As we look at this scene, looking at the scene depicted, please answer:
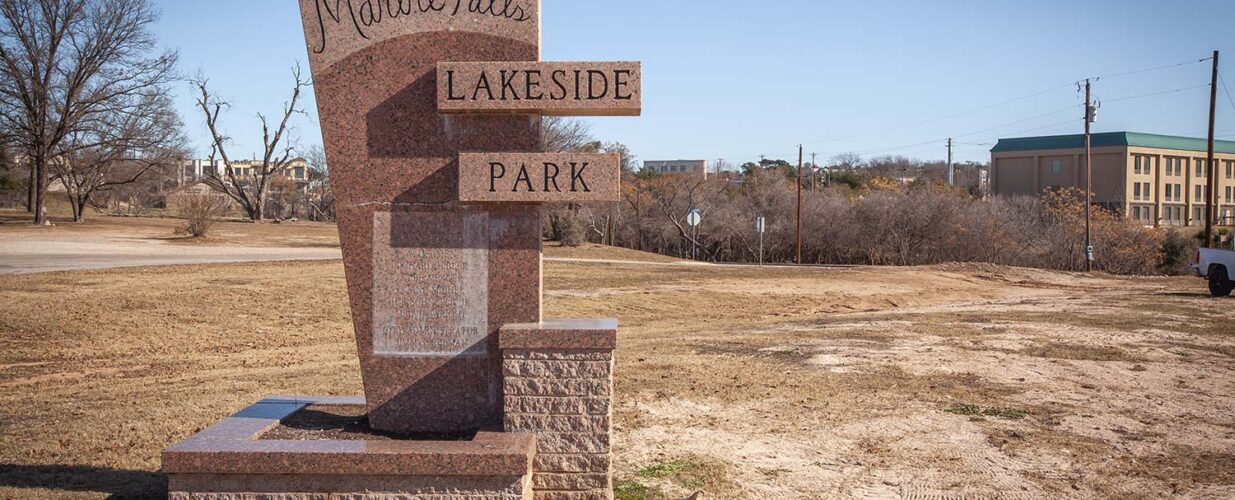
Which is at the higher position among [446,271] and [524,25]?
[524,25]

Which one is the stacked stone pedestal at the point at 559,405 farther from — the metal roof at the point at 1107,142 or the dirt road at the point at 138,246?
the metal roof at the point at 1107,142

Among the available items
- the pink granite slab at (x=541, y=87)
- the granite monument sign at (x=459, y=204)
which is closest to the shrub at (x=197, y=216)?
the granite monument sign at (x=459, y=204)

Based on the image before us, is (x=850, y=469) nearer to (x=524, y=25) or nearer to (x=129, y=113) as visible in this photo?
(x=524, y=25)

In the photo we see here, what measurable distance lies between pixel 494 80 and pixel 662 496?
304cm

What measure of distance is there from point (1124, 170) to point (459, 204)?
6752cm

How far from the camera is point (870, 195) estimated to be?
54406 mm

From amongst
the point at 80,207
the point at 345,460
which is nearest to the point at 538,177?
the point at 345,460

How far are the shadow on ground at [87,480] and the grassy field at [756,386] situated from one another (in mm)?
26

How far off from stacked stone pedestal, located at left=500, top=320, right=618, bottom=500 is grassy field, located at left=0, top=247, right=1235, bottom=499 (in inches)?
34.1

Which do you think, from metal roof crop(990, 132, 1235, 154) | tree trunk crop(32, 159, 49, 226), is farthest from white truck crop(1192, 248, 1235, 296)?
metal roof crop(990, 132, 1235, 154)

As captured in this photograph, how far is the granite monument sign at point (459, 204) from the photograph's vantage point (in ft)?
20.4

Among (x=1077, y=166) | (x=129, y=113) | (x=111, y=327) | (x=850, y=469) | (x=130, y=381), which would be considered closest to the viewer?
(x=850, y=469)

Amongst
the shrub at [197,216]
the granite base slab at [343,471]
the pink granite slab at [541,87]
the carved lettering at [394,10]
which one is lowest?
the granite base slab at [343,471]

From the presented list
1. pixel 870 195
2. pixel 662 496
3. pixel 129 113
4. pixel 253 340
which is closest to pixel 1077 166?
pixel 870 195
